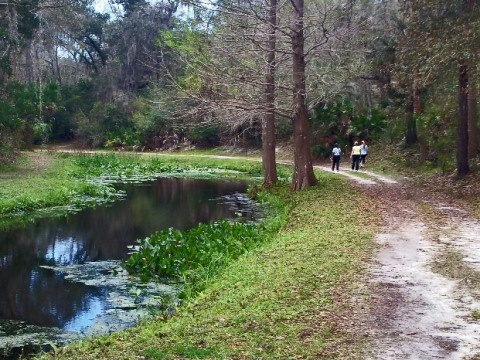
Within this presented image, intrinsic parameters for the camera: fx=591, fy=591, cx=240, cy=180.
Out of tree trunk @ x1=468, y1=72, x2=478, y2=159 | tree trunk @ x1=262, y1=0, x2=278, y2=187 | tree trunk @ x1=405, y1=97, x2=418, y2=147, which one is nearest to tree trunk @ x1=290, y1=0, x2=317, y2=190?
tree trunk @ x1=262, y1=0, x2=278, y2=187

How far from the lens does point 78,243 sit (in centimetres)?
1642

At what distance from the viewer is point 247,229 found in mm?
15648

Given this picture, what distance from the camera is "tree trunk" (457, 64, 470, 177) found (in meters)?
19.4

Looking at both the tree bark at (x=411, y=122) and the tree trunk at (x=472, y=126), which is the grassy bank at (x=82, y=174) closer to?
the tree bark at (x=411, y=122)

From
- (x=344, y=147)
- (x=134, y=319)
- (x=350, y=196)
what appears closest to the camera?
(x=134, y=319)

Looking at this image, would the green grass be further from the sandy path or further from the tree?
the tree

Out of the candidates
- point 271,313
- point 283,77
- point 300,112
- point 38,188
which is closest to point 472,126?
point 300,112

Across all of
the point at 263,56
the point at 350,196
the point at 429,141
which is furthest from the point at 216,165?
the point at 350,196

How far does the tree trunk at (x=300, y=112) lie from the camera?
2070cm

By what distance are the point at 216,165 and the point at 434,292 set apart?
3286cm

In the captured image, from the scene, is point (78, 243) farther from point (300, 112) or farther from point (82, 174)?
point (82, 174)

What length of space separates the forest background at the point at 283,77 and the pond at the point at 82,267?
358 centimetres

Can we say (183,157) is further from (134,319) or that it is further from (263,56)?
(134,319)

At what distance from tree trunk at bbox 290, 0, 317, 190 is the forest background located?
0.04m
